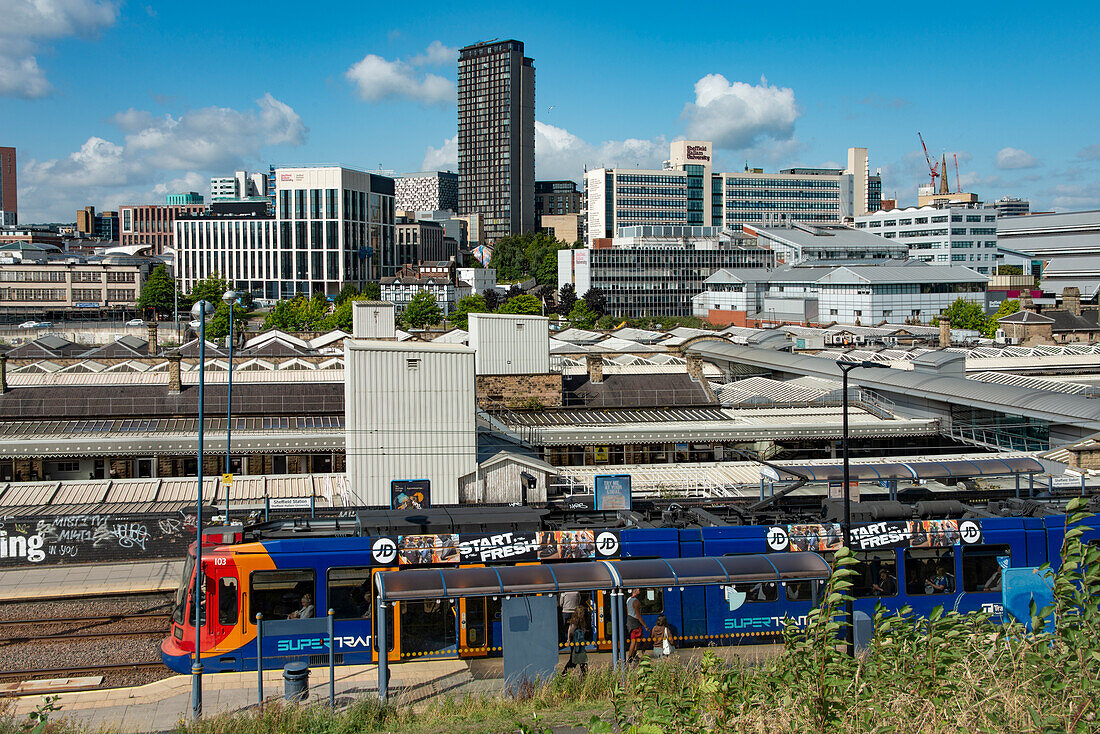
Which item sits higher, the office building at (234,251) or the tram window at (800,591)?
the office building at (234,251)

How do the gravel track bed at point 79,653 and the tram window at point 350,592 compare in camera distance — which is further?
the gravel track bed at point 79,653

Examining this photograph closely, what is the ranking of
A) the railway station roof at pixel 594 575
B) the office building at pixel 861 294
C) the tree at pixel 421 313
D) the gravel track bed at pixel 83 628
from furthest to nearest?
the office building at pixel 861 294 < the tree at pixel 421 313 < the gravel track bed at pixel 83 628 < the railway station roof at pixel 594 575

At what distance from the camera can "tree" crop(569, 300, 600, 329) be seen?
11200cm

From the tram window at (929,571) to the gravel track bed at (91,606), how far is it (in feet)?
48.1

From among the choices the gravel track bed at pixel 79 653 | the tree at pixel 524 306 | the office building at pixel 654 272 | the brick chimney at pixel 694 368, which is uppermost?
the office building at pixel 654 272

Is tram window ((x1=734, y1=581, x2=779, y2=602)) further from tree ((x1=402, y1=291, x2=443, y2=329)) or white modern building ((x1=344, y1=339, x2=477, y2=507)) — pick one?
tree ((x1=402, y1=291, x2=443, y2=329))

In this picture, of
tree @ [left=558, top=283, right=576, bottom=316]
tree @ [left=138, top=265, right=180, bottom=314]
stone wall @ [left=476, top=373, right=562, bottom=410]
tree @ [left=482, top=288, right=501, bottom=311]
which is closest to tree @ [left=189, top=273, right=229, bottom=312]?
tree @ [left=138, top=265, right=180, bottom=314]

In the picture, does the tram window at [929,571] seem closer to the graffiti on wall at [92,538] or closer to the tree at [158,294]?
the graffiti on wall at [92,538]

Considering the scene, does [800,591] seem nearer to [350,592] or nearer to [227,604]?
[350,592]

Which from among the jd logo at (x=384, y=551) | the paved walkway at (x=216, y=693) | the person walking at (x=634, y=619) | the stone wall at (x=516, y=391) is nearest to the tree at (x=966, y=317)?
the stone wall at (x=516, y=391)

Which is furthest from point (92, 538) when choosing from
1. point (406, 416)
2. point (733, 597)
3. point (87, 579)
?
point (733, 597)

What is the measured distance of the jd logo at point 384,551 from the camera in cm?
1639

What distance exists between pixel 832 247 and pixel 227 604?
132667mm

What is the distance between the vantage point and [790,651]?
9.77 metres
